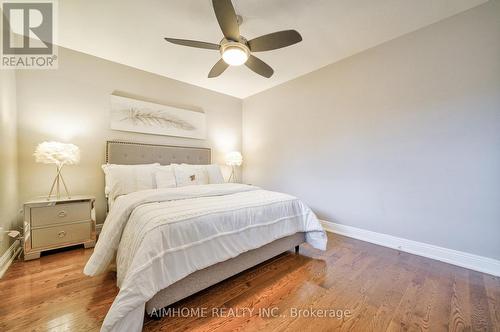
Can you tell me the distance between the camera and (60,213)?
2.19m

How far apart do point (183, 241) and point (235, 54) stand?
1.75 meters

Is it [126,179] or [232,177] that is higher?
[126,179]

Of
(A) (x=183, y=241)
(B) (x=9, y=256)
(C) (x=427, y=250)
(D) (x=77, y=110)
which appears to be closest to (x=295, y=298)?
(A) (x=183, y=241)

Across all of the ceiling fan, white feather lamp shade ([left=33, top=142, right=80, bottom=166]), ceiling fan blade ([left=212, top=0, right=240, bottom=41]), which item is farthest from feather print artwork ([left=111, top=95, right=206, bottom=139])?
ceiling fan blade ([left=212, top=0, right=240, bottom=41])

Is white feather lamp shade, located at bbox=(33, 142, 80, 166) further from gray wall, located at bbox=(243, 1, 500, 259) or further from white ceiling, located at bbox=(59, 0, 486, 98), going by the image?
gray wall, located at bbox=(243, 1, 500, 259)

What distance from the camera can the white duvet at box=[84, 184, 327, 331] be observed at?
111 cm

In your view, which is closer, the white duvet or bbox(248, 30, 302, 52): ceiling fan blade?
the white duvet

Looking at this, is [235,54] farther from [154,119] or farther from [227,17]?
[154,119]

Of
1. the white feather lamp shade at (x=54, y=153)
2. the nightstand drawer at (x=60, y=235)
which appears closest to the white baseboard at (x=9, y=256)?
the nightstand drawer at (x=60, y=235)

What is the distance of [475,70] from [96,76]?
4.48 m

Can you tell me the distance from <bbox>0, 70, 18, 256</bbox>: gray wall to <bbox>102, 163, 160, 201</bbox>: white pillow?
0.82 metres

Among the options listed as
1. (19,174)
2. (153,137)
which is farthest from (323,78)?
(19,174)

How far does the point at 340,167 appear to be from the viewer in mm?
2939

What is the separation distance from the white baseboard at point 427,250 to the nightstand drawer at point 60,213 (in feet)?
10.9
